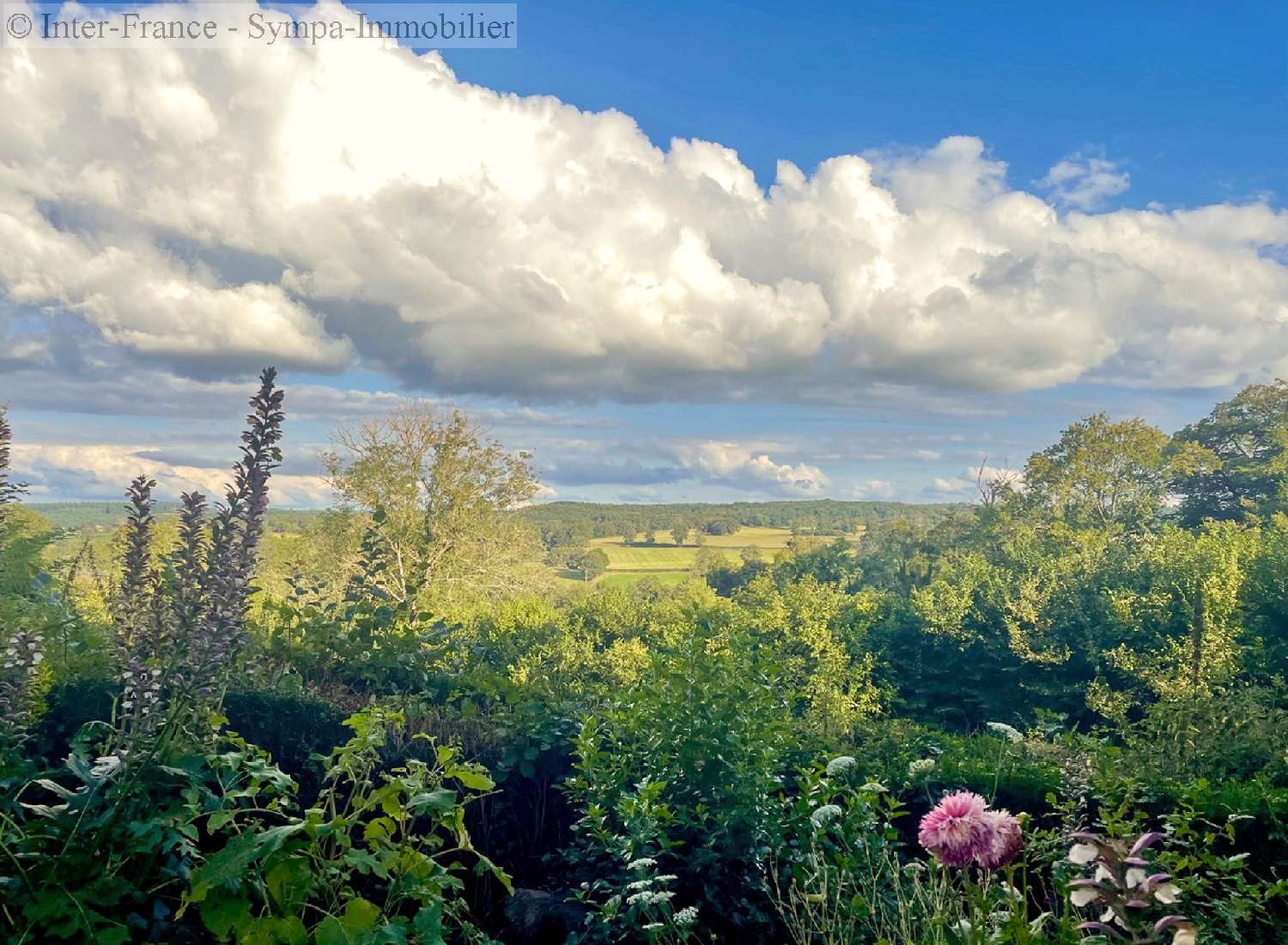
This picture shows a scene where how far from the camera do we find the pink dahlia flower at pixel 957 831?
7.31ft

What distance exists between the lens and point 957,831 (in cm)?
224

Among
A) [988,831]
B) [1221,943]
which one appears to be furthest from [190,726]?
[1221,943]

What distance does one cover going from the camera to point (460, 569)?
27750 millimetres

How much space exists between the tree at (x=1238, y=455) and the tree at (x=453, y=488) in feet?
75.0

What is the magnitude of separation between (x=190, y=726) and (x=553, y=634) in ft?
73.2

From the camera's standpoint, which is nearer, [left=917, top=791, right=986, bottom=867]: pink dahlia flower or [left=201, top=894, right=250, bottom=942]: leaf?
[left=917, top=791, right=986, bottom=867]: pink dahlia flower

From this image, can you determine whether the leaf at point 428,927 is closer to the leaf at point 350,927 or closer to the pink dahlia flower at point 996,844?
the leaf at point 350,927

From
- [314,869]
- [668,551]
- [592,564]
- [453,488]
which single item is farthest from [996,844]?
[668,551]

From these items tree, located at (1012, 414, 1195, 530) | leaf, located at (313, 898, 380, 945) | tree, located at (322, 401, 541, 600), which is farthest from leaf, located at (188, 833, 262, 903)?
tree, located at (1012, 414, 1195, 530)

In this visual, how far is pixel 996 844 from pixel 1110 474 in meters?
30.7

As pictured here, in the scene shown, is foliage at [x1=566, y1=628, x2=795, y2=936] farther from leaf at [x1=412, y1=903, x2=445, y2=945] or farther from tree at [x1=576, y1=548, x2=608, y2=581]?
tree at [x1=576, y1=548, x2=608, y2=581]

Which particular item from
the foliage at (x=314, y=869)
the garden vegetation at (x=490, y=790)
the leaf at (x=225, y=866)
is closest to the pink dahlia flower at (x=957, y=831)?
Result: the garden vegetation at (x=490, y=790)

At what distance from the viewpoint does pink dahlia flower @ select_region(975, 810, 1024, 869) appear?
2.21 m

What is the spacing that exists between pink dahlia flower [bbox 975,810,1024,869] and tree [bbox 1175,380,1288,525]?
3214 cm
